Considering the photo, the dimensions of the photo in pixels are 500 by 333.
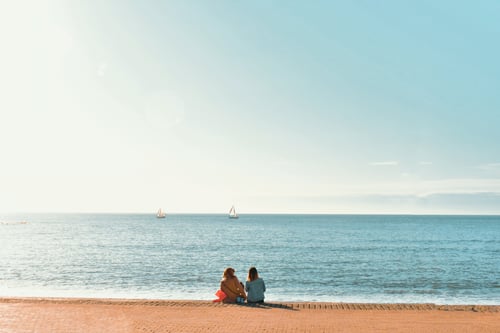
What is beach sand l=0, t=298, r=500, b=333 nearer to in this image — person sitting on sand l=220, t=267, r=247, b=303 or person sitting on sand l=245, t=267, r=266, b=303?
person sitting on sand l=245, t=267, r=266, b=303

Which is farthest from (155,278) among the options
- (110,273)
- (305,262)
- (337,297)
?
(305,262)

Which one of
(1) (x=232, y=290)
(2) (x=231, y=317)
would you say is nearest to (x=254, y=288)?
(1) (x=232, y=290)

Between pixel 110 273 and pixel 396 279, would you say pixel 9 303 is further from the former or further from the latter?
pixel 396 279

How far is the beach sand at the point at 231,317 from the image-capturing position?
15273mm

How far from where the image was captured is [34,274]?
3781 cm

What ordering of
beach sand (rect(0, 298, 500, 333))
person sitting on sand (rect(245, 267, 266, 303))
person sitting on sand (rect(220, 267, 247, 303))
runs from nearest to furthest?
beach sand (rect(0, 298, 500, 333)) → person sitting on sand (rect(245, 267, 266, 303)) → person sitting on sand (rect(220, 267, 247, 303))

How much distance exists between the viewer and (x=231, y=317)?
666 inches

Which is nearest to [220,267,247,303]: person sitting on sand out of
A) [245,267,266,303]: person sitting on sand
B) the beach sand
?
[245,267,266,303]: person sitting on sand

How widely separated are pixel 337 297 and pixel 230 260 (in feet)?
80.2

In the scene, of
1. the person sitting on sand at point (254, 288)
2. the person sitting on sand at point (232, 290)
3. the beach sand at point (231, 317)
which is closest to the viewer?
the beach sand at point (231, 317)

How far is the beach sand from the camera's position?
15273mm

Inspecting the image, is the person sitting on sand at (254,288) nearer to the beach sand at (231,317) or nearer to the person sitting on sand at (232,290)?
the person sitting on sand at (232,290)

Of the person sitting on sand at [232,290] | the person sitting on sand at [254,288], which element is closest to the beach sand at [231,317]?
the person sitting on sand at [254,288]

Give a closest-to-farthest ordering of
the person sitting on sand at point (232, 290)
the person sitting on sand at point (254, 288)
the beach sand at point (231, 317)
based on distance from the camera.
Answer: the beach sand at point (231, 317) → the person sitting on sand at point (254, 288) → the person sitting on sand at point (232, 290)
